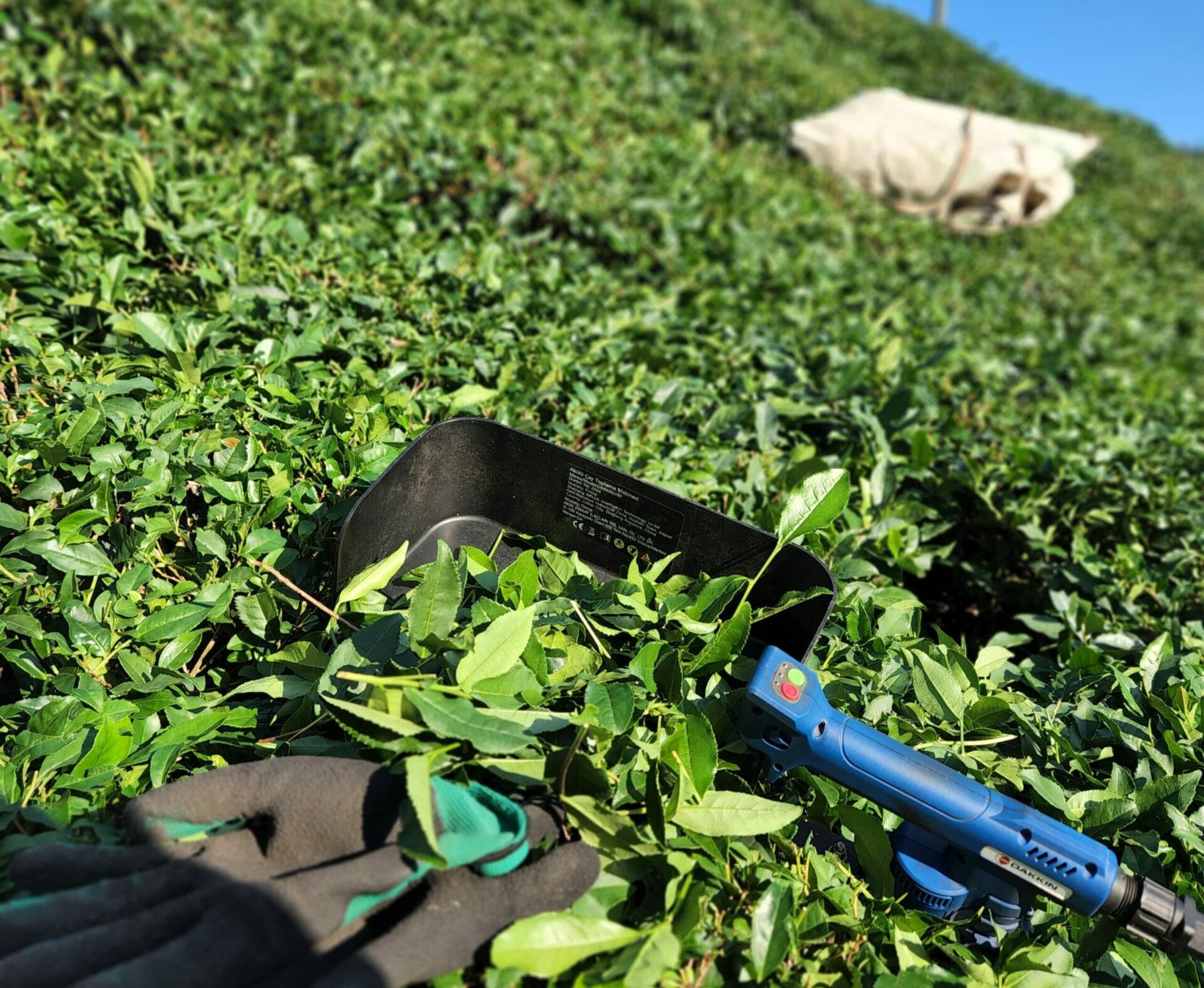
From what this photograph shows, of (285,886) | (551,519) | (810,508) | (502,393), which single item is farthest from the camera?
(502,393)

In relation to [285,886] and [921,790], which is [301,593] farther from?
[921,790]

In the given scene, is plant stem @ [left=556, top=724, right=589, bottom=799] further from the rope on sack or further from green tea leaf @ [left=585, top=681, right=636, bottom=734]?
the rope on sack

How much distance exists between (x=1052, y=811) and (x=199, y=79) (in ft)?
14.7

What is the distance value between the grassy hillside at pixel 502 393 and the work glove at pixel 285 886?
6.3 inches

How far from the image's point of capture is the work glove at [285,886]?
3.29 feet

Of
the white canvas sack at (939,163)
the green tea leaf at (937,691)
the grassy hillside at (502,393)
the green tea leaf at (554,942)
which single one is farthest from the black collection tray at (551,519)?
the white canvas sack at (939,163)

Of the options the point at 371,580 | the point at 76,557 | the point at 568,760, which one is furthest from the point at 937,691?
the point at 76,557

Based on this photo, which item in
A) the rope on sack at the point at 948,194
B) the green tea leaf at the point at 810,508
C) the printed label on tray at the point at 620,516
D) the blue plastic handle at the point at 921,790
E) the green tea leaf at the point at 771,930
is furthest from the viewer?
the rope on sack at the point at 948,194

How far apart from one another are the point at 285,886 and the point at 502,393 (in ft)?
5.14

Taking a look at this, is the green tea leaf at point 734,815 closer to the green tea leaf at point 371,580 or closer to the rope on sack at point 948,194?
the green tea leaf at point 371,580

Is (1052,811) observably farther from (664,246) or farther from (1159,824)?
(664,246)

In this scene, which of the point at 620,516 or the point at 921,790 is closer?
the point at 921,790

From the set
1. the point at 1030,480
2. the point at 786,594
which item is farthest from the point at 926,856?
the point at 1030,480

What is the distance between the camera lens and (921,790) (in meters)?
1.30
